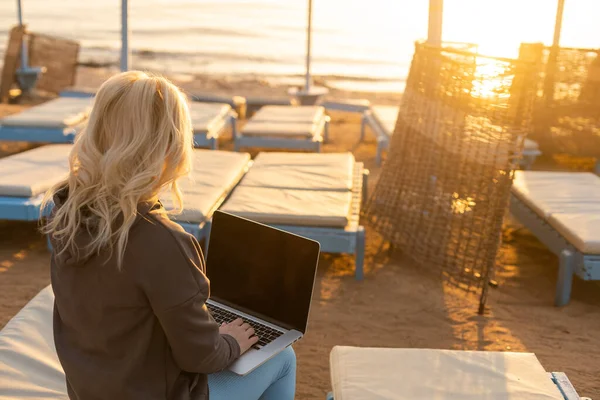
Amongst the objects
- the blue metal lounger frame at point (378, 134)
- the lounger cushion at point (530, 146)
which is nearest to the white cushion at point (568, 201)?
the lounger cushion at point (530, 146)

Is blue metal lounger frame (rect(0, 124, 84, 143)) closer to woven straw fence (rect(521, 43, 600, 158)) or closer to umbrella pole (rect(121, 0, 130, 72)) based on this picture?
umbrella pole (rect(121, 0, 130, 72))

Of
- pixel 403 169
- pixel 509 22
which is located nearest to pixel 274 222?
pixel 403 169

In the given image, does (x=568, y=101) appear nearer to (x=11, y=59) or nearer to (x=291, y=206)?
(x=291, y=206)

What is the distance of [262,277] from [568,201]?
298 cm

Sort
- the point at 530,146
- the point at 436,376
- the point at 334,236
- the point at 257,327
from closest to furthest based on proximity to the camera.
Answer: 1. the point at 436,376
2. the point at 257,327
3. the point at 334,236
4. the point at 530,146

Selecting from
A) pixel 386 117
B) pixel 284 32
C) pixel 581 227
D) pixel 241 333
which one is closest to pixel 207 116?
pixel 386 117

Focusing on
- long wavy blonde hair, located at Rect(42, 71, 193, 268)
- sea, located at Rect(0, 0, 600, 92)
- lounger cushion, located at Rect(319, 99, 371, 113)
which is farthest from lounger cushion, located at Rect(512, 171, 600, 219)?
sea, located at Rect(0, 0, 600, 92)

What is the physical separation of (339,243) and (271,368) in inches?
84.8

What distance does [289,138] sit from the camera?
23.8 feet

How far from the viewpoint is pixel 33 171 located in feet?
16.6

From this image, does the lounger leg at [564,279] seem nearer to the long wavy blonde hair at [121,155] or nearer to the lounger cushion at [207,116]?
the long wavy blonde hair at [121,155]

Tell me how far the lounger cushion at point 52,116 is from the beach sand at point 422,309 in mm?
1786

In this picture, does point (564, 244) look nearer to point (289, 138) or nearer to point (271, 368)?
point (271, 368)

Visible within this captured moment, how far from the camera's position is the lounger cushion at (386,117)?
7.78 metres
